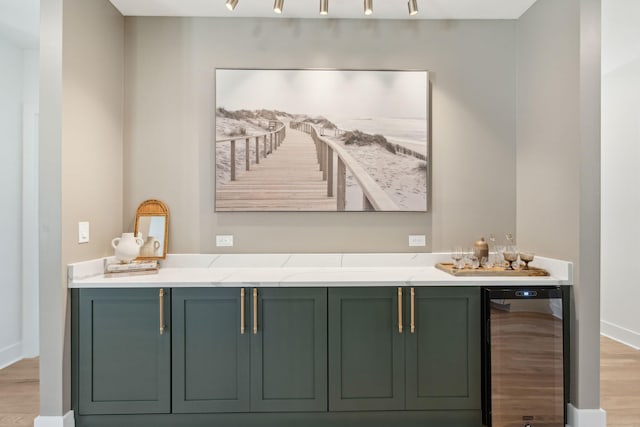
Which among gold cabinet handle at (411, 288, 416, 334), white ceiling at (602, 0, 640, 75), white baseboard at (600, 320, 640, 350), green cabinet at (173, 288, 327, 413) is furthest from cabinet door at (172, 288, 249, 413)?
white baseboard at (600, 320, 640, 350)

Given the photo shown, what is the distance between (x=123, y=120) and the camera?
9.57 feet

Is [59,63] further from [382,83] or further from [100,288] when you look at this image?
[382,83]

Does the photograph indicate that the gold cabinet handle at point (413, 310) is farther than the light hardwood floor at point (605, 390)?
No

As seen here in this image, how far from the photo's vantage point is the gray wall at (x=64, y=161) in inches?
88.7

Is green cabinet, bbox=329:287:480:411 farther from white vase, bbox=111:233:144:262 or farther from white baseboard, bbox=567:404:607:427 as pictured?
white vase, bbox=111:233:144:262

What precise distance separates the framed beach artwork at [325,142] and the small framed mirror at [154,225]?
16.3 inches

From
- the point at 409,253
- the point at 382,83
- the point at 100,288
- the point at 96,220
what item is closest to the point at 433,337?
the point at 409,253

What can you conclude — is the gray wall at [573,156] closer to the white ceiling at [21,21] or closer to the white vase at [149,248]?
the white vase at [149,248]

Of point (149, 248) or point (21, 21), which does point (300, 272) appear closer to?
point (149, 248)

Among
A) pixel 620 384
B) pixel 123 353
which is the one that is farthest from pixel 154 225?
pixel 620 384

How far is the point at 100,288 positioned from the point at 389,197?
6.72ft

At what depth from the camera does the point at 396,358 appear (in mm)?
2367

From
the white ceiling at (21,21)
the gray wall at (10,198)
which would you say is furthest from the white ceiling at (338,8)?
the gray wall at (10,198)

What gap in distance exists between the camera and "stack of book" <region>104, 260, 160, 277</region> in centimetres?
249
